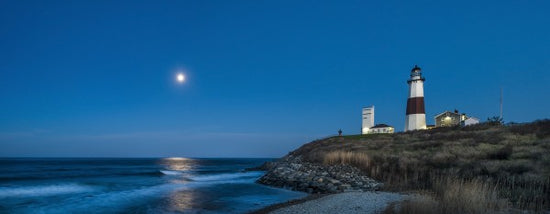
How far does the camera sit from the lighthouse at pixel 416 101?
48.4m

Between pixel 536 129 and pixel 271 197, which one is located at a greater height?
pixel 536 129

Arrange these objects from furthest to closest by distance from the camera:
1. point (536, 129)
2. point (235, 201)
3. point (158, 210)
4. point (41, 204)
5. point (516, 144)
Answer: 1. point (536, 129)
2. point (516, 144)
3. point (41, 204)
4. point (235, 201)
5. point (158, 210)

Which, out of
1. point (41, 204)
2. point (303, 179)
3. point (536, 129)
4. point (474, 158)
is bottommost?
point (41, 204)

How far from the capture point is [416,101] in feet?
159

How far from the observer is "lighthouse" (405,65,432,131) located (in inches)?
1906

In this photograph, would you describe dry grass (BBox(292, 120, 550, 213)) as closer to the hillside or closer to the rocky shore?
the hillside

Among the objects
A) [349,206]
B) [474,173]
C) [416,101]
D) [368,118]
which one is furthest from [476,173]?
[368,118]

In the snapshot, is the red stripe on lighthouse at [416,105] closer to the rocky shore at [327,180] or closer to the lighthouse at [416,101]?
the lighthouse at [416,101]

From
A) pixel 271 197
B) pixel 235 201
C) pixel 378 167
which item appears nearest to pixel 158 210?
pixel 235 201

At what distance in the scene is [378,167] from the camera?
1923cm

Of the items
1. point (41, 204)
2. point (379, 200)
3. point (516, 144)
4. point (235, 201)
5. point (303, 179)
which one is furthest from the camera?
point (516, 144)

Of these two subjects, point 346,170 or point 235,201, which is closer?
point 235,201

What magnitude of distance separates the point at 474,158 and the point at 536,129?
1476 centimetres

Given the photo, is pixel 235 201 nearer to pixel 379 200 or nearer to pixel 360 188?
pixel 360 188
